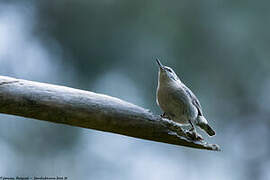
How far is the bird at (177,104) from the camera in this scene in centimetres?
396

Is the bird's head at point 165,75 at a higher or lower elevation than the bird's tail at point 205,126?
higher

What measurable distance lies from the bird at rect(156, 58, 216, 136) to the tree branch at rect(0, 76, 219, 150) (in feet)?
3.22

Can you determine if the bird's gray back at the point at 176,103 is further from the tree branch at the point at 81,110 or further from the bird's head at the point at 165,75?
the tree branch at the point at 81,110

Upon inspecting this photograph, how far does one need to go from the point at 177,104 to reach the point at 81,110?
4.51ft

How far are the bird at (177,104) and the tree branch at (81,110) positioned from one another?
98 cm

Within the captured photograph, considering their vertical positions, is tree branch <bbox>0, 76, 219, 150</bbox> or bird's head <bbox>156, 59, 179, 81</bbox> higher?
bird's head <bbox>156, 59, 179, 81</bbox>

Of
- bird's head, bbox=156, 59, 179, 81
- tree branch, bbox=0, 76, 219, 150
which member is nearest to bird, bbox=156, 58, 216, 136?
bird's head, bbox=156, 59, 179, 81

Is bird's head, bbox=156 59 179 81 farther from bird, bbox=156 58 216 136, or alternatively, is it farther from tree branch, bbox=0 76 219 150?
tree branch, bbox=0 76 219 150

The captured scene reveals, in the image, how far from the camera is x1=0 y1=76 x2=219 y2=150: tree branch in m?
2.80

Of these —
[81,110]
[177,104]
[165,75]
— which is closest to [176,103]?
[177,104]

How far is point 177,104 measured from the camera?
3992 millimetres

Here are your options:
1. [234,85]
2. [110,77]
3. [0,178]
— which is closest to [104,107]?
[0,178]

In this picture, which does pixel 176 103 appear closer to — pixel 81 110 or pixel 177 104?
pixel 177 104

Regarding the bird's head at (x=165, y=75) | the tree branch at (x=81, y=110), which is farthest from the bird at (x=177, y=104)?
the tree branch at (x=81, y=110)
